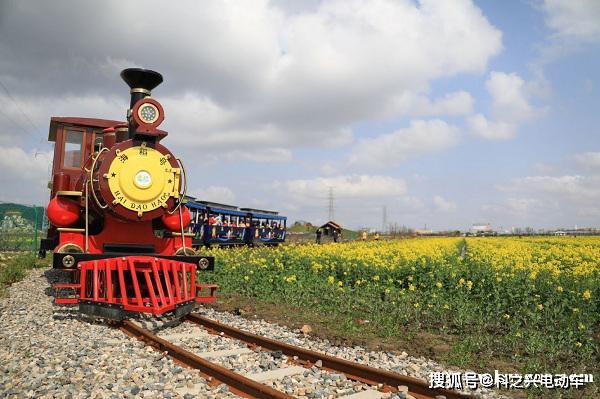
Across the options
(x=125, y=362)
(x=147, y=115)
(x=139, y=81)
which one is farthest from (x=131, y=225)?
(x=125, y=362)

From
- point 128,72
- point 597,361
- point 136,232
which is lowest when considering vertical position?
point 597,361

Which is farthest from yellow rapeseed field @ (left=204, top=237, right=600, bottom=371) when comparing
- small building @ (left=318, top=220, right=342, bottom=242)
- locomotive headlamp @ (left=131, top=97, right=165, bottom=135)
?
small building @ (left=318, top=220, right=342, bottom=242)

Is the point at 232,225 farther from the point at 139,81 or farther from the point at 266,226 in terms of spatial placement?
the point at 139,81

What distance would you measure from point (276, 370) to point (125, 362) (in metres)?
1.63

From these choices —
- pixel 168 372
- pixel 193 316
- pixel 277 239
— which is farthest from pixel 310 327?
pixel 277 239

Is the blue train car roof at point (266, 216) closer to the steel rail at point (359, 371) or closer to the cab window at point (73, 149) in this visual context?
the cab window at point (73, 149)

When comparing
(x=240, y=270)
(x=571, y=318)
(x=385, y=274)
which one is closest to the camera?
(x=571, y=318)

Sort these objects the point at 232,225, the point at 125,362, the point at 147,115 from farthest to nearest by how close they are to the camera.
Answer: the point at 232,225
the point at 147,115
the point at 125,362

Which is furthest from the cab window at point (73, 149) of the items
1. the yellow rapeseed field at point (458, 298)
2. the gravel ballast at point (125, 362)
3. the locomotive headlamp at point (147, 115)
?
the yellow rapeseed field at point (458, 298)

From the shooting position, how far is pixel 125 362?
16.3 feet

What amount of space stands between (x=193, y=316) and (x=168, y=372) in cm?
267

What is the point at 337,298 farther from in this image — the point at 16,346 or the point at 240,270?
the point at 16,346

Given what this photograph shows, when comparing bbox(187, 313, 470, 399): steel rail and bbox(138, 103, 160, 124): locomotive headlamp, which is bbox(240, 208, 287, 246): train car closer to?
bbox(138, 103, 160, 124): locomotive headlamp

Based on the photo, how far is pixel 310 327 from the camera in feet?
22.8
